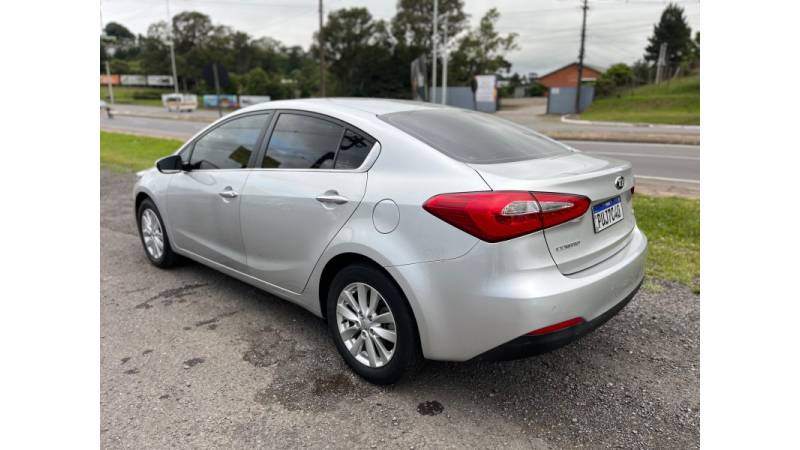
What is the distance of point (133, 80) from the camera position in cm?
8781

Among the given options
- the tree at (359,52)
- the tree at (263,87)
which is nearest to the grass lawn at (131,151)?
the tree at (359,52)

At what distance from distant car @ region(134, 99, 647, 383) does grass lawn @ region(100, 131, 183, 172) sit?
363 inches

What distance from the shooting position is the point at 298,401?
270 cm

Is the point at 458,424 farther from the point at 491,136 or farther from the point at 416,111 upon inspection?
the point at 416,111

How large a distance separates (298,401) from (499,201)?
4.88 ft

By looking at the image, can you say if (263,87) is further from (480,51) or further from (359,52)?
(480,51)

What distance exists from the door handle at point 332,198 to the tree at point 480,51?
52202 millimetres

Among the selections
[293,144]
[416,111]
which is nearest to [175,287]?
[293,144]

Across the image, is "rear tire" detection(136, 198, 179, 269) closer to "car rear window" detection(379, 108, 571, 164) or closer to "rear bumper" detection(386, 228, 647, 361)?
"car rear window" detection(379, 108, 571, 164)

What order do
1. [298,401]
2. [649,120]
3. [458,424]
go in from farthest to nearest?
[649,120] < [298,401] < [458,424]

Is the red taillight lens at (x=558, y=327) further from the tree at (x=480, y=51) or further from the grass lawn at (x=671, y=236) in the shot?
the tree at (x=480, y=51)

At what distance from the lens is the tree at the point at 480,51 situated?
52719 millimetres

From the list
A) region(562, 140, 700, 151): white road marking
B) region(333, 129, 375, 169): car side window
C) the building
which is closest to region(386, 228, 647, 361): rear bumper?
region(333, 129, 375, 169): car side window

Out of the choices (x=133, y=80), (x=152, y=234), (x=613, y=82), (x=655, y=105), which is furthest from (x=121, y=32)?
(x=152, y=234)
